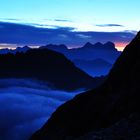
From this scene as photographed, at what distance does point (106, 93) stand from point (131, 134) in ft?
55.1

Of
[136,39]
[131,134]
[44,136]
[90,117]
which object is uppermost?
[136,39]

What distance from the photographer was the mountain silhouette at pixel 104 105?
36.6 m

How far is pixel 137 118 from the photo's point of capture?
29.8 meters

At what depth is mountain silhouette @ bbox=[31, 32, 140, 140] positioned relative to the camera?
120ft

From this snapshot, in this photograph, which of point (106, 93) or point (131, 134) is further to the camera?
point (106, 93)

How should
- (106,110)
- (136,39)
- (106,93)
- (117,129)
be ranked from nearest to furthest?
(117,129) < (106,110) < (106,93) < (136,39)

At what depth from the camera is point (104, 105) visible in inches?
1618

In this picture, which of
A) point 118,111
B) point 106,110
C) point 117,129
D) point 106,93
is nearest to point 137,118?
point 117,129

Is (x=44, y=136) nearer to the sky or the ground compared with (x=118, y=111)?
nearer to the ground

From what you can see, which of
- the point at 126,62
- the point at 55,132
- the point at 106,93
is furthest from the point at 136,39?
the point at 55,132

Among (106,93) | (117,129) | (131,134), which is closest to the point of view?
(131,134)

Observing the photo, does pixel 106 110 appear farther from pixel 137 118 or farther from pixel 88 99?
pixel 137 118

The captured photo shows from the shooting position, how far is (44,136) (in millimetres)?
43594

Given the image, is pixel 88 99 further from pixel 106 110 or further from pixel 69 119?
pixel 106 110
